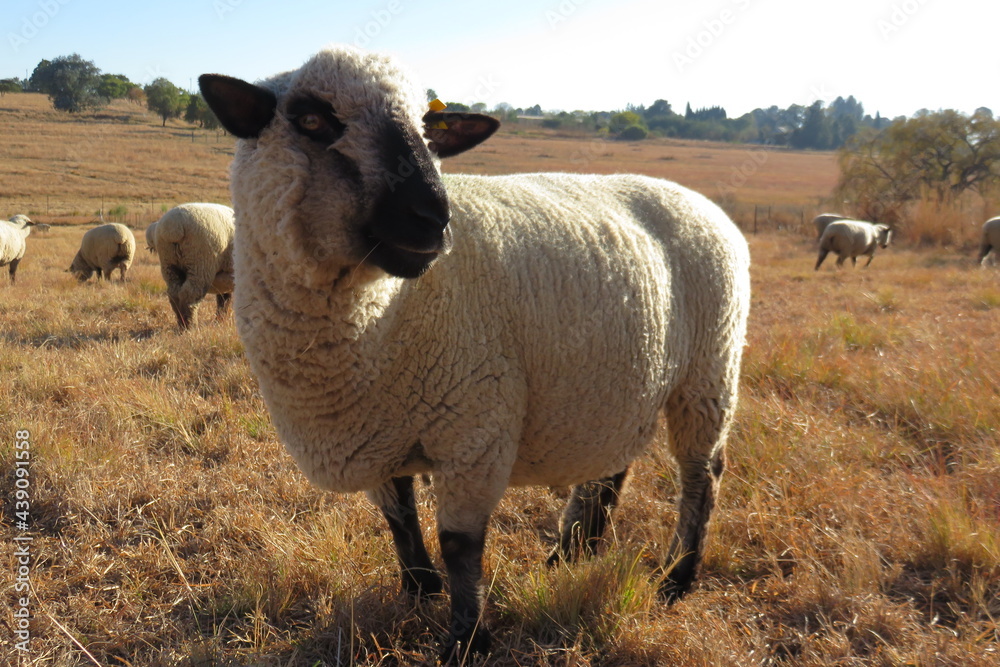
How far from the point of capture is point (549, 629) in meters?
2.54

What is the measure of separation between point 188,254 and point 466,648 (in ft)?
24.1

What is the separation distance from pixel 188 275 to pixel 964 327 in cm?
904

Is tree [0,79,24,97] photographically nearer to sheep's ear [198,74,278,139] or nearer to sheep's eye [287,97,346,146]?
sheep's ear [198,74,278,139]

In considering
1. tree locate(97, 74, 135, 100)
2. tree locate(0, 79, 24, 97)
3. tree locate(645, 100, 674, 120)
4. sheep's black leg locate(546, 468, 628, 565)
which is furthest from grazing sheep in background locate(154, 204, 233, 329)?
tree locate(645, 100, 674, 120)

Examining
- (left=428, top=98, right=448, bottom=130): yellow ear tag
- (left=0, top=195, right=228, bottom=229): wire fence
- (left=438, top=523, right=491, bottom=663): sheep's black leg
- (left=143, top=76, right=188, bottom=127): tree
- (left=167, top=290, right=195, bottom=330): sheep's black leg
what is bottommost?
(left=0, top=195, right=228, bottom=229): wire fence

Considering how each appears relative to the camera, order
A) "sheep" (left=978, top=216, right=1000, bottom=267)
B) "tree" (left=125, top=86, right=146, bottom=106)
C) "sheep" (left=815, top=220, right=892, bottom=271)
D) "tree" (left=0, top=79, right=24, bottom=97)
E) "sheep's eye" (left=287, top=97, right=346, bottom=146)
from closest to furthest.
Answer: "sheep's eye" (left=287, top=97, right=346, bottom=146), "sheep" (left=978, top=216, right=1000, bottom=267), "sheep" (left=815, top=220, right=892, bottom=271), "tree" (left=125, top=86, right=146, bottom=106), "tree" (left=0, top=79, right=24, bottom=97)

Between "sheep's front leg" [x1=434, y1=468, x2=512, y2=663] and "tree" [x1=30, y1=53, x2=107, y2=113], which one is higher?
"tree" [x1=30, y1=53, x2=107, y2=113]

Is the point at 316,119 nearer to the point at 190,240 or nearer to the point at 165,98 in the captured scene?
the point at 190,240

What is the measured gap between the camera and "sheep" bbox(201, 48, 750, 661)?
80.0 inches

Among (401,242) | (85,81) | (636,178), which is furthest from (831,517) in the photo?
(85,81)

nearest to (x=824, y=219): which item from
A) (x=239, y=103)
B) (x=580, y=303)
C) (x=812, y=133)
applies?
(x=580, y=303)

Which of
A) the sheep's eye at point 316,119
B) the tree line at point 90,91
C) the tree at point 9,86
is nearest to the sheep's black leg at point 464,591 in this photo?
the sheep's eye at point 316,119

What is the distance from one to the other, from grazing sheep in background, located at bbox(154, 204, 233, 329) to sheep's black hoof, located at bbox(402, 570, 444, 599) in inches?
251

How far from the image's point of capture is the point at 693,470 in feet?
10.3
